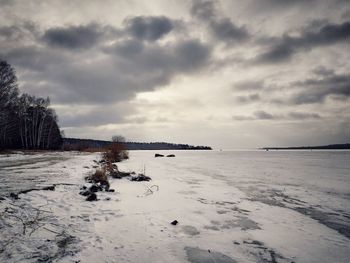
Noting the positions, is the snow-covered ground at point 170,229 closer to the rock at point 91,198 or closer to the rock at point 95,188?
the rock at point 91,198

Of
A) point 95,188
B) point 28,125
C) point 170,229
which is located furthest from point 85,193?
point 28,125

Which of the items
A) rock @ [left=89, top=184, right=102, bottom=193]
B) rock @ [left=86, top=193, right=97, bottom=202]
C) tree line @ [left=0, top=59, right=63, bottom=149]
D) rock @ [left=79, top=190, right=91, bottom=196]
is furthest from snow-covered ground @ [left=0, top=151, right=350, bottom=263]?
tree line @ [left=0, top=59, right=63, bottom=149]

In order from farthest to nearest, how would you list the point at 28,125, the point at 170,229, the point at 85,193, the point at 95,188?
the point at 28,125 < the point at 95,188 < the point at 85,193 < the point at 170,229

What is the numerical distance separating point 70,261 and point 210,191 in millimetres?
7044

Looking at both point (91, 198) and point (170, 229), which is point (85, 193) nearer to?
point (91, 198)

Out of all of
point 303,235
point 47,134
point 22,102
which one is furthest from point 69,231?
point 47,134

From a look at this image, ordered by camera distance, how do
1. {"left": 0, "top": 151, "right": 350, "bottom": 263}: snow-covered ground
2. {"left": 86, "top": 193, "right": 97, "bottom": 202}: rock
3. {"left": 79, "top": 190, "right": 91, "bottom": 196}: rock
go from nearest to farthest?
1. {"left": 0, "top": 151, "right": 350, "bottom": 263}: snow-covered ground
2. {"left": 86, "top": 193, "right": 97, "bottom": 202}: rock
3. {"left": 79, "top": 190, "right": 91, "bottom": 196}: rock

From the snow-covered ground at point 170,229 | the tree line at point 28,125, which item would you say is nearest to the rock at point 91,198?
the snow-covered ground at point 170,229

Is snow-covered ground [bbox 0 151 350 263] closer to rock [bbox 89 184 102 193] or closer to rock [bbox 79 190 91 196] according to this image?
rock [bbox 79 190 91 196]

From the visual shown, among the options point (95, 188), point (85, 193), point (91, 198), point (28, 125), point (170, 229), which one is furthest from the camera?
point (28, 125)

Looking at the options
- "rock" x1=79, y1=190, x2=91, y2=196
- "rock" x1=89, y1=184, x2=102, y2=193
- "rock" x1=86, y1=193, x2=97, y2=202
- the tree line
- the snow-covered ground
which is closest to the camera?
the snow-covered ground

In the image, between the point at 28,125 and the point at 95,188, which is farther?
the point at 28,125

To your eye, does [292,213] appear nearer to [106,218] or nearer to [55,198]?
[106,218]

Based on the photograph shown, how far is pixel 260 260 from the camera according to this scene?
3.53 metres
